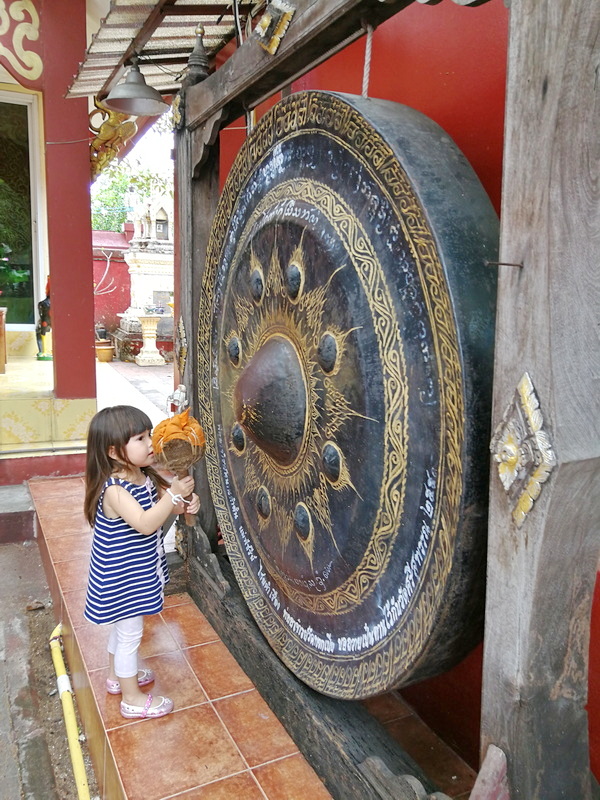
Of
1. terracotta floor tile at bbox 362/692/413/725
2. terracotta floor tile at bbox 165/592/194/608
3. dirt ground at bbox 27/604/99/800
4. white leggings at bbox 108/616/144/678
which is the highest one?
white leggings at bbox 108/616/144/678

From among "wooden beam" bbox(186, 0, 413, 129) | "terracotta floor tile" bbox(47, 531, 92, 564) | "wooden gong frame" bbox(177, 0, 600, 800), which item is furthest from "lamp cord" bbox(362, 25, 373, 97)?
"terracotta floor tile" bbox(47, 531, 92, 564)

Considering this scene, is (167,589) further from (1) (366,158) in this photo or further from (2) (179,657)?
(1) (366,158)

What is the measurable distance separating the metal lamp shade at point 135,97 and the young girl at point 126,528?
194 cm

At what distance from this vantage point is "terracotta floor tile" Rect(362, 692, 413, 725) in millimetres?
2221

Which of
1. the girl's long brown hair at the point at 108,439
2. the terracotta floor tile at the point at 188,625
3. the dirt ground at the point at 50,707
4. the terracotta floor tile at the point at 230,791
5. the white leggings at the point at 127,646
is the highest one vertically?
the girl's long brown hair at the point at 108,439

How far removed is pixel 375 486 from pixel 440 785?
3.43ft

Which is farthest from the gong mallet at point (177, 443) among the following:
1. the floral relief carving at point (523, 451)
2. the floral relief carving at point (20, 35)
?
the floral relief carving at point (20, 35)

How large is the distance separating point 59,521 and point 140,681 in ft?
6.11

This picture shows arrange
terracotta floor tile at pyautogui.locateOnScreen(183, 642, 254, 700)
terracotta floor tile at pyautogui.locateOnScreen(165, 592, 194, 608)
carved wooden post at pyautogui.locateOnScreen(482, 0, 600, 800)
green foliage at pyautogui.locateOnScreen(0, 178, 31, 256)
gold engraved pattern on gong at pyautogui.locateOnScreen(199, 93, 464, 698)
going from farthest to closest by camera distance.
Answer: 1. green foliage at pyautogui.locateOnScreen(0, 178, 31, 256)
2. terracotta floor tile at pyautogui.locateOnScreen(165, 592, 194, 608)
3. terracotta floor tile at pyautogui.locateOnScreen(183, 642, 254, 700)
4. gold engraved pattern on gong at pyautogui.locateOnScreen(199, 93, 464, 698)
5. carved wooden post at pyautogui.locateOnScreen(482, 0, 600, 800)

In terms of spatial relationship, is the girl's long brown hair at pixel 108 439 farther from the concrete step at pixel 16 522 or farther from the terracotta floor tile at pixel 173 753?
the concrete step at pixel 16 522

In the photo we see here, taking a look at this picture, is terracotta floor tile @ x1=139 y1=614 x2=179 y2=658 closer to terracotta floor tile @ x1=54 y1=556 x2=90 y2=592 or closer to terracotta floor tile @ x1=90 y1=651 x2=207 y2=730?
terracotta floor tile @ x1=90 y1=651 x2=207 y2=730

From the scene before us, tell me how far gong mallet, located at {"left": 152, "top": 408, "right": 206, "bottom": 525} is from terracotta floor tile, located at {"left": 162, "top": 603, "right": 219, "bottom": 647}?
918 mm

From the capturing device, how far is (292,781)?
5.79 feet

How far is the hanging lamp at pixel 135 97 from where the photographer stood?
10.7 feet
